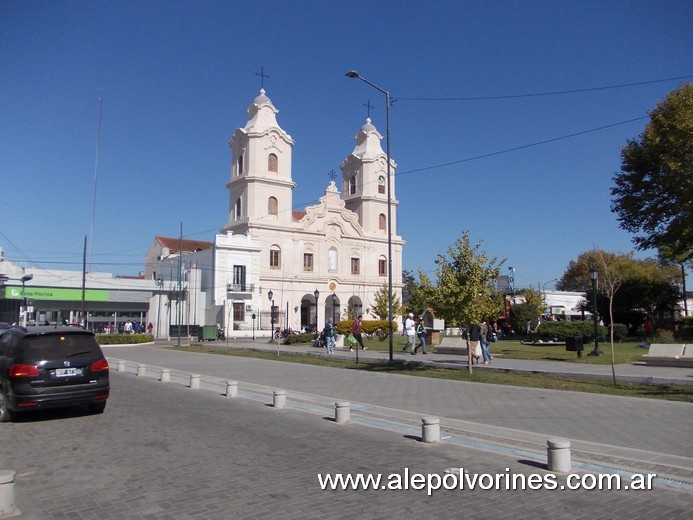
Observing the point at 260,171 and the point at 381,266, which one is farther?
the point at 381,266

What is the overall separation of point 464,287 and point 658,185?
25.8 meters

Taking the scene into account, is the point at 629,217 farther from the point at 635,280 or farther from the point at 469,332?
the point at 469,332

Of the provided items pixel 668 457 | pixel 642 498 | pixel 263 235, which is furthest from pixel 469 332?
pixel 263 235

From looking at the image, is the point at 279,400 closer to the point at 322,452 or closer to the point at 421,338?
the point at 322,452

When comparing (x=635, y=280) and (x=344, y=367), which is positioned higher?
(x=635, y=280)

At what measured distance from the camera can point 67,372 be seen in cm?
1051

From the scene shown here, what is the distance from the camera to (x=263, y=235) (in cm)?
6419

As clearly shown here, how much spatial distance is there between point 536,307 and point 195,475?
4308cm

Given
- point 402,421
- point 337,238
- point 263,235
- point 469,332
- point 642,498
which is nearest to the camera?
point 642,498

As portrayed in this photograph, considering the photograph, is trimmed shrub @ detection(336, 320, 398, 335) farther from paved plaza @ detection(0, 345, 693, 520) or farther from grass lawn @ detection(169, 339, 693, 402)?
paved plaza @ detection(0, 345, 693, 520)

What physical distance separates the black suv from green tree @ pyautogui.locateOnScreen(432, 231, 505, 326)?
11.0 meters

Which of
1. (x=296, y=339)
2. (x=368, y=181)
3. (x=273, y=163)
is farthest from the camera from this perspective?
(x=368, y=181)

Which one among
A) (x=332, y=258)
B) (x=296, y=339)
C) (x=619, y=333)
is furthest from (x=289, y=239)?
(x=619, y=333)

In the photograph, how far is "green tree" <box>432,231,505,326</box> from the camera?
18500 millimetres
